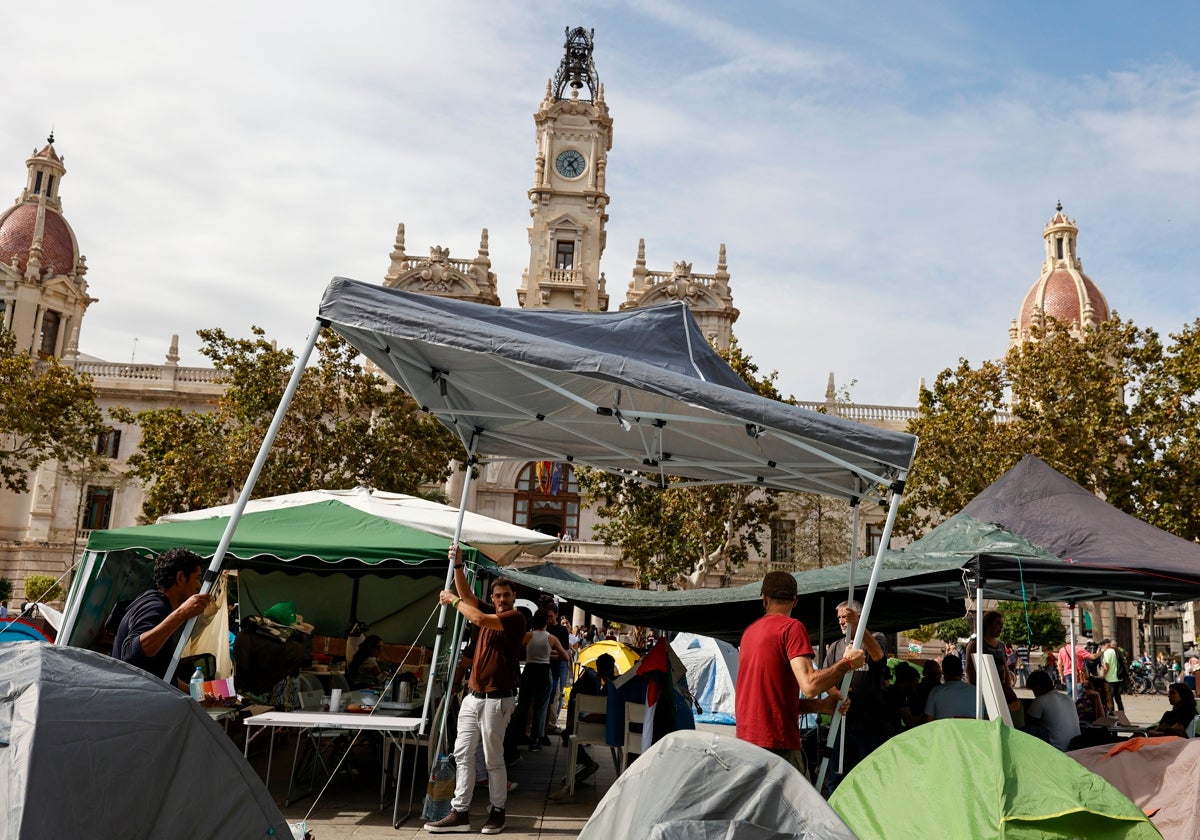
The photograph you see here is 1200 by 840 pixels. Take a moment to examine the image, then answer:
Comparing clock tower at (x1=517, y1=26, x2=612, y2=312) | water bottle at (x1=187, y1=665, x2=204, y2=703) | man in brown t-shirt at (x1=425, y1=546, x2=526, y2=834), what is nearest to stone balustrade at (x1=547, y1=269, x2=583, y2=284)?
clock tower at (x1=517, y1=26, x2=612, y2=312)

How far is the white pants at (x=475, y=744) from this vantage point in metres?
7.50

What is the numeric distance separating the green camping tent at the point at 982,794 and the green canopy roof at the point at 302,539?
5.10m

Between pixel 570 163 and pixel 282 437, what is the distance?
75.5 ft

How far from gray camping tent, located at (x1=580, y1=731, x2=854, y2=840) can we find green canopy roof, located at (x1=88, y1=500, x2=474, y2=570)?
540 centimetres

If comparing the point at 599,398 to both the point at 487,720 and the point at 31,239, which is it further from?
the point at 31,239

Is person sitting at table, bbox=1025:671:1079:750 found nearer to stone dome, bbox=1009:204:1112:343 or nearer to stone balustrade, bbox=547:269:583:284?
stone balustrade, bbox=547:269:583:284

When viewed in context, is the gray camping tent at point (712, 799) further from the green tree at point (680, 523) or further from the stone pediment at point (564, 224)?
the stone pediment at point (564, 224)

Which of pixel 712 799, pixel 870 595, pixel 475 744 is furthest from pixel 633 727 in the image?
pixel 712 799

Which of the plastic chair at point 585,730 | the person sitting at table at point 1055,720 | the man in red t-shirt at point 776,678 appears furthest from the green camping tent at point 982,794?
the plastic chair at point 585,730

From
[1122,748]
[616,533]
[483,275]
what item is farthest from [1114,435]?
[483,275]

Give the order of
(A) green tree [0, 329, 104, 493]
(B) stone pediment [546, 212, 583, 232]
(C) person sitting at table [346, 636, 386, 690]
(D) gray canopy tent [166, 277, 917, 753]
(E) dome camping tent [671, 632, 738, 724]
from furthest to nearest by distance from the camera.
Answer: (B) stone pediment [546, 212, 583, 232] → (A) green tree [0, 329, 104, 493] → (E) dome camping tent [671, 632, 738, 724] → (C) person sitting at table [346, 636, 386, 690] → (D) gray canopy tent [166, 277, 917, 753]

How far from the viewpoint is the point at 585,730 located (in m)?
9.32

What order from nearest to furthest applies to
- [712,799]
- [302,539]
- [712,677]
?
[712,799] < [302,539] < [712,677]

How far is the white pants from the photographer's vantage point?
7.50m
